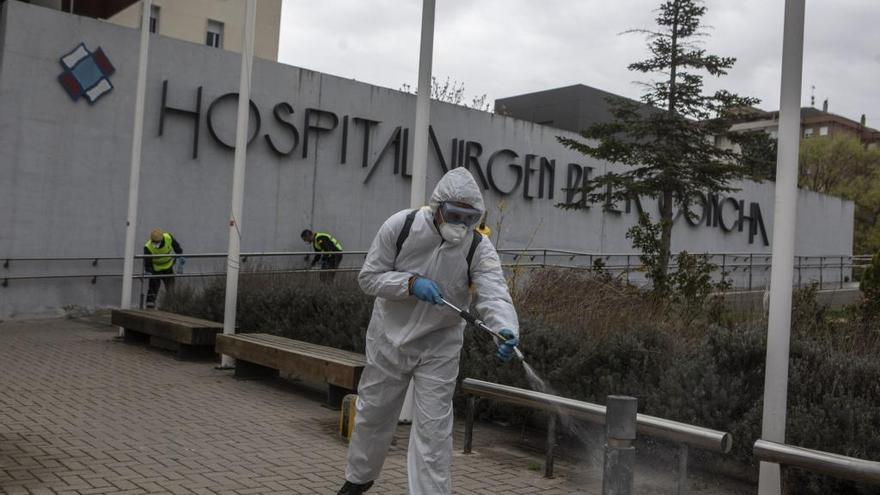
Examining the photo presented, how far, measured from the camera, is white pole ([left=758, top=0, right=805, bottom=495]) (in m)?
4.93

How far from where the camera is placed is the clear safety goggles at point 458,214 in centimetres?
484

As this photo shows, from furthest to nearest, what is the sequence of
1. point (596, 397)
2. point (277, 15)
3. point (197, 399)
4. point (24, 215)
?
1. point (277, 15)
2. point (24, 215)
3. point (197, 399)
4. point (596, 397)

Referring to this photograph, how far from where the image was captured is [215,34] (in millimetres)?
32594

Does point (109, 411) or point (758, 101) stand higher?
point (758, 101)

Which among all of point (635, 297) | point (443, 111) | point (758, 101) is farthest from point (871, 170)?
point (635, 297)

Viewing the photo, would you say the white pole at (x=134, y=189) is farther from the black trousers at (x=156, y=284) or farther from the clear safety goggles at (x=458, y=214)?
the clear safety goggles at (x=458, y=214)

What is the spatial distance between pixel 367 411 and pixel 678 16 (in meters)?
17.7

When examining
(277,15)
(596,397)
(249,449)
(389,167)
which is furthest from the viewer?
(277,15)

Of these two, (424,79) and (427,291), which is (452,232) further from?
(424,79)

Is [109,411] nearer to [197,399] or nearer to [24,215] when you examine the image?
[197,399]

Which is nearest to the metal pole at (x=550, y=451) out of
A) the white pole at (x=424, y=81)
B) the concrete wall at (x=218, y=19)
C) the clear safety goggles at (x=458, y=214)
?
the white pole at (x=424, y=81)

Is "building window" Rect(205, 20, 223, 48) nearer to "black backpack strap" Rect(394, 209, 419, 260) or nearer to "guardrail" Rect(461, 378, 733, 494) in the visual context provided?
"guardrail" Rect(461, 378, 733, 494)

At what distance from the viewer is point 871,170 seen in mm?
50250

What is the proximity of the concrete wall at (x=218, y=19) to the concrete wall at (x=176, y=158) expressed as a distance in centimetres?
1341
